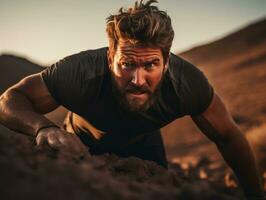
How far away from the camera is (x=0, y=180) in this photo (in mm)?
1083

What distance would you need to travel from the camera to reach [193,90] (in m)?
2.60

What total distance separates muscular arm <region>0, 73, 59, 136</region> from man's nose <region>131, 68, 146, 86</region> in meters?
0.53

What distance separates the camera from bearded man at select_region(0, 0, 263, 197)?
247 centimetres

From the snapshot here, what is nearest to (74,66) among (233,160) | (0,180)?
(233,160)

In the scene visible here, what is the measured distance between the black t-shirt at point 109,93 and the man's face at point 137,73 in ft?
0.36

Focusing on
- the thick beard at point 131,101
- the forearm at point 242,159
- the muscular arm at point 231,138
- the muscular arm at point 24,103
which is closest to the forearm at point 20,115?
the muscular arm at point 24,103

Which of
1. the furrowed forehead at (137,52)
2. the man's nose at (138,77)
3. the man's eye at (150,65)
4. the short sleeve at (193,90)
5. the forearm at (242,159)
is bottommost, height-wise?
the forearm at (242,159)

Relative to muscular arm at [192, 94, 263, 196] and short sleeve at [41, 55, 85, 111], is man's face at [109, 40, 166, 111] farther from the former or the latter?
muscular arm at [192, 94, 263, 196]

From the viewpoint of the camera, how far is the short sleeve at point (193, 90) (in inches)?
102

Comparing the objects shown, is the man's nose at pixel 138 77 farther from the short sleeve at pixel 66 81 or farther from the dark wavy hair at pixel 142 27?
the short sleeve at pixel 66 81

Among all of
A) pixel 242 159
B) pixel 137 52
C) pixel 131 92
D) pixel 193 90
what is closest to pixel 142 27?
A: pixel 137 52

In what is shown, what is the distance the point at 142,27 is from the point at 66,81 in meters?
0.54

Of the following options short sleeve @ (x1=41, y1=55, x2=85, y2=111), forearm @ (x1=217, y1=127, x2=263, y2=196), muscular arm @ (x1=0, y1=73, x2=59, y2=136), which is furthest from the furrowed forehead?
forearm @ (x1=217, y1=127, x2=263, y2=196)

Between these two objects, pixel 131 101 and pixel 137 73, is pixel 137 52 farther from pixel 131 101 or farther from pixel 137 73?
pixel 131 101
